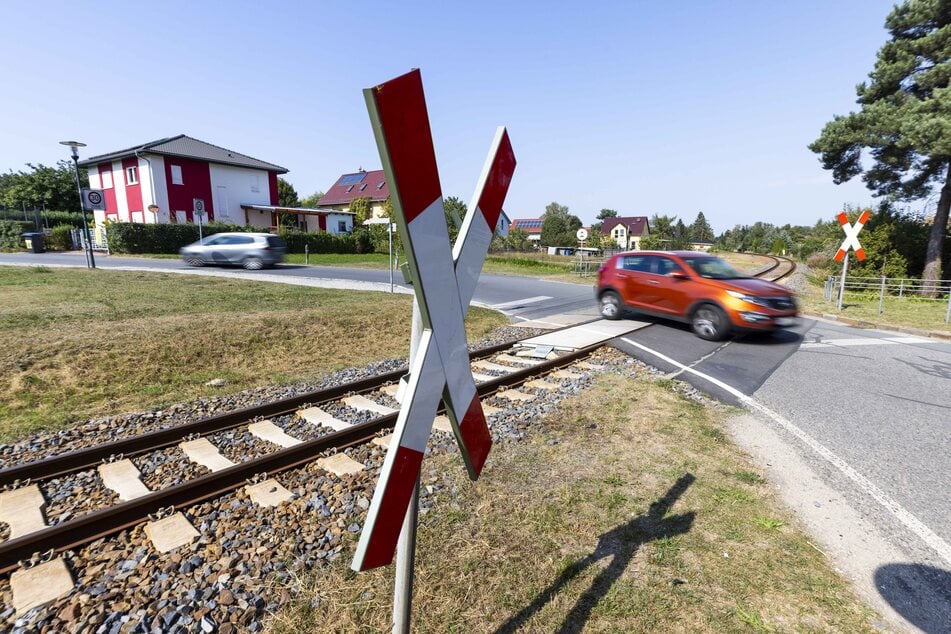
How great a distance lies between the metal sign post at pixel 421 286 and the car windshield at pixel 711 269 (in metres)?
9.24

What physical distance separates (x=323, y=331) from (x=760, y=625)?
27.3 ft

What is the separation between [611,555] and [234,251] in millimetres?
22002

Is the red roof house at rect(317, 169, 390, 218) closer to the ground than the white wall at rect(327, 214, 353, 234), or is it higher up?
higher up

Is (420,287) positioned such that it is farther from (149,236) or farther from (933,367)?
(149,236)

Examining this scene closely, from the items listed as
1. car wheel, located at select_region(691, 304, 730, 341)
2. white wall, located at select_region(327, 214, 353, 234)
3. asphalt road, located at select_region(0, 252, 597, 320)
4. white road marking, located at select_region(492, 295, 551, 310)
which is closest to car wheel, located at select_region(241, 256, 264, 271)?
asphalt road, located at select_region(0, 252, 597, 320)

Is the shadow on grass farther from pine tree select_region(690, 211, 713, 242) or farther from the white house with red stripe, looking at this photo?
pine tree select_region(690, 211, 713, 242)

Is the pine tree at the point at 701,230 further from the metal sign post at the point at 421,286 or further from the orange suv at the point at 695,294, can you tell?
the metal sign post at the point at 421,286

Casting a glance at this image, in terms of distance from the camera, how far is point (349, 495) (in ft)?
11.8

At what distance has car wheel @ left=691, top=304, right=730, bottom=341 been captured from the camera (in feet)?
29.1

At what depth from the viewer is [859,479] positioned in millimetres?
4012

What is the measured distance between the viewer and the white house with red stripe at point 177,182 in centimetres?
3117

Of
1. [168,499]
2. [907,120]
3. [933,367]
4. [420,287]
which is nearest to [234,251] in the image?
[168,499]

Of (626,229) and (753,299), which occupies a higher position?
(626,229)

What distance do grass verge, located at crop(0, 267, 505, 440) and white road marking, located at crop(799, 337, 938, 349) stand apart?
23.0ft
